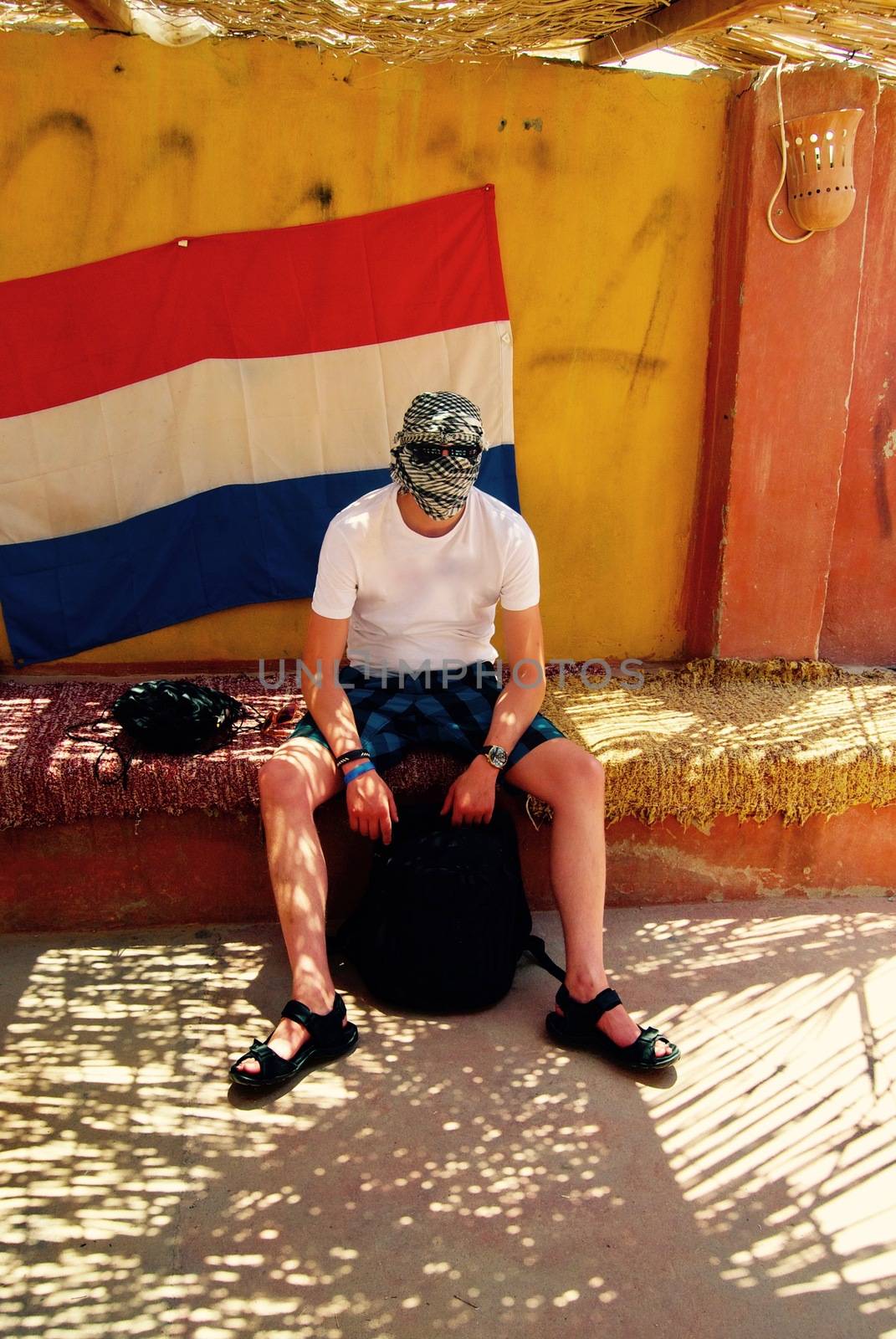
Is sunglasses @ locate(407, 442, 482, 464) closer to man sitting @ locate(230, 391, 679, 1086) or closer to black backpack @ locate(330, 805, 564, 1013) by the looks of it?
man sitting @ locate(230, 391, 679, 1086)

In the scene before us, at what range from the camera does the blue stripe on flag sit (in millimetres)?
3795

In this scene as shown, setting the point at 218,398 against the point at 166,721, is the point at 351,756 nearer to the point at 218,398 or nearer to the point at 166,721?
the point at 166,721

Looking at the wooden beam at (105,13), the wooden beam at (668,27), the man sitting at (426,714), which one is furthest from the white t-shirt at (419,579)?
the wooden beam at (105,13)

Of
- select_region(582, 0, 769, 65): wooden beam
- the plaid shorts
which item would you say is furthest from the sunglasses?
select_region(582, 0, 769, 65): wooden beam

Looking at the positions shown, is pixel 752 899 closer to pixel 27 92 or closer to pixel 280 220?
pixel 280 220

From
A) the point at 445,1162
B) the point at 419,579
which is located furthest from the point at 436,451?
the point at 445,1162

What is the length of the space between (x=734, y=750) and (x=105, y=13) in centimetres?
319

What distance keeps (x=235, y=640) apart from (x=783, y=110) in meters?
2.86

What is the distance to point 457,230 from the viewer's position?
146 inches

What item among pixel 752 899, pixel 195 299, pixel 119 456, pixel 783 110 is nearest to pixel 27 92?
pixel 195 299

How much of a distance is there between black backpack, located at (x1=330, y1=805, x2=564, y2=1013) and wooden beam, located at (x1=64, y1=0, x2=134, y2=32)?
2.81 m

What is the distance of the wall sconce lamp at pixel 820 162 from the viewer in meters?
3.53

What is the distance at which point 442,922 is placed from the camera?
2.66 m

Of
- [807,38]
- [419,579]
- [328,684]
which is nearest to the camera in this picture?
[328,684]
